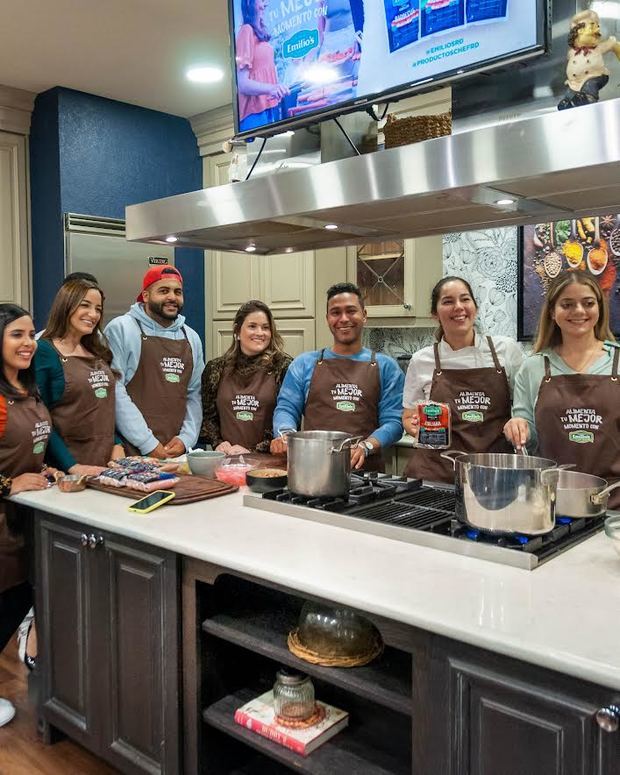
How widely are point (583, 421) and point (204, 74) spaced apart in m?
2.91

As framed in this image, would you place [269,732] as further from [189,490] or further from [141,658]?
[189,490]

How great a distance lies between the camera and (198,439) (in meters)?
3.62

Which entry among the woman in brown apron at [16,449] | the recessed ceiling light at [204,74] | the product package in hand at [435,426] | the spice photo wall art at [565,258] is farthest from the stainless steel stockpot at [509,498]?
the recessed ceiling light at [204,74]

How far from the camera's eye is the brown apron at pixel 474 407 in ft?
9.19

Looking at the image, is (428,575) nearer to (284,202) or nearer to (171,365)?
(284,202)

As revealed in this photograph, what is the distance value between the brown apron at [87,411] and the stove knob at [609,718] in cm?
236

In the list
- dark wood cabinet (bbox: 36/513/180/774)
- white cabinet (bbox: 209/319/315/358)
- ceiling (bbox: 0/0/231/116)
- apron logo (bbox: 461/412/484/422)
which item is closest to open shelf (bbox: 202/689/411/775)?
dark wood cabinet (bbox: 36/513/180/774)

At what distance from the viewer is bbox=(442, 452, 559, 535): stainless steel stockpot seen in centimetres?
150

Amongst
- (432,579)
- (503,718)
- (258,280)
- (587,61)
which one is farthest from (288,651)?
(258,280)

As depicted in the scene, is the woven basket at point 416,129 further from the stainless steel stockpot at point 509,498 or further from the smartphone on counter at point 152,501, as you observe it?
the smartphone on counter at point 152,501

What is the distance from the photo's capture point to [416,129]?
1.84 m

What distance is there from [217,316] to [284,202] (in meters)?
3.24

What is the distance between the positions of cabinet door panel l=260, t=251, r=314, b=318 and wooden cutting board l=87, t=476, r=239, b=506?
2.13 metres

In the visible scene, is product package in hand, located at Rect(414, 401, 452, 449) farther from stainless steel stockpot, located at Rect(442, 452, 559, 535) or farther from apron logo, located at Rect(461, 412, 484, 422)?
apron logo, located at Rect(461, 412, 484, 422)
